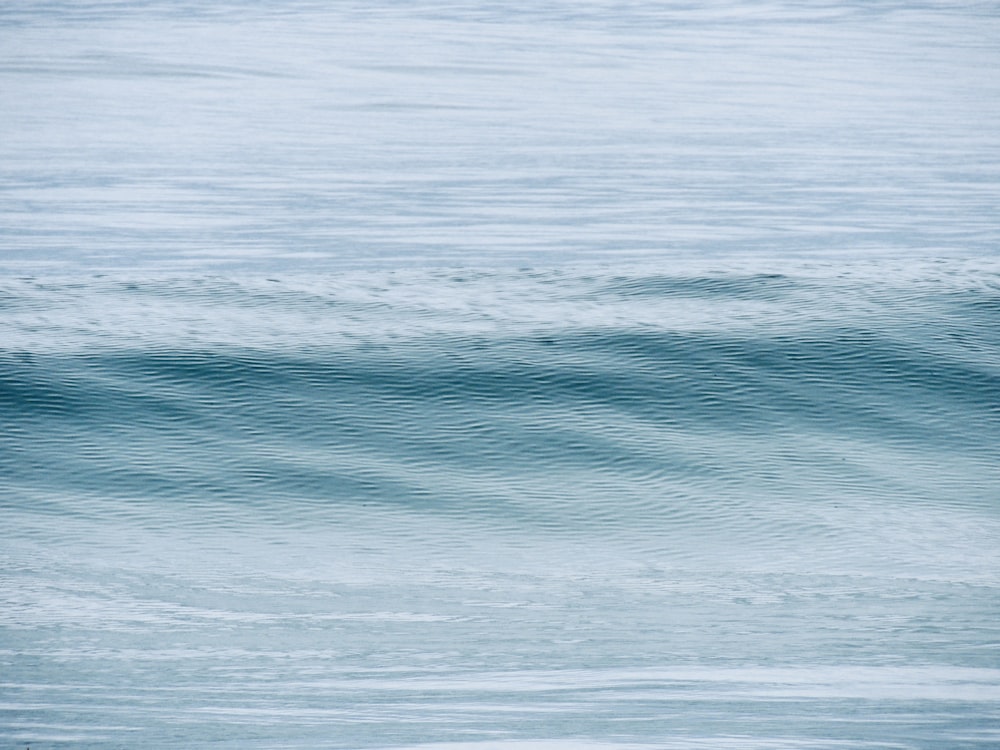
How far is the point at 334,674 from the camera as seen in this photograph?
17.7 ft

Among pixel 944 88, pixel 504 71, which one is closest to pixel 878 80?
pixel 944 88

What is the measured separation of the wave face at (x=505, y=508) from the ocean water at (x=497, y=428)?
2 centimetres

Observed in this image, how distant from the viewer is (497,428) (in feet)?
26.7

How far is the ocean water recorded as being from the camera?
5.30 metres

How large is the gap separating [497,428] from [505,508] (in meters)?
1.01

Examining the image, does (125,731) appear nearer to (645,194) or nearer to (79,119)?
(645,194)

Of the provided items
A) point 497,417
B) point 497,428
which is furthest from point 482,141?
point 497,428

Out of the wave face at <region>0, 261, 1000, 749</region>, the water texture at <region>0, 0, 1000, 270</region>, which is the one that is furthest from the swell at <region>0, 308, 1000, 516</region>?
the water texture at <region>0, 0, 1000, 270</region>

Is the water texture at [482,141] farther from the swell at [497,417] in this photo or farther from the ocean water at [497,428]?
the swell at [497,417]

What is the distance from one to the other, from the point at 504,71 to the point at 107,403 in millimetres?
12329

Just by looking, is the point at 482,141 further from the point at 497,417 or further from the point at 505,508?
the point at 505,508

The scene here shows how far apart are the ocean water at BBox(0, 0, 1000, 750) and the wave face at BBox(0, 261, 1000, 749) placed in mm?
24

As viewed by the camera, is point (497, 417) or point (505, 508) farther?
point (497, 417)

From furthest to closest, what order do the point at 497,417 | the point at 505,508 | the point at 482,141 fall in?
the point at 482,141 < the point at 497,417 < the point at 505,508
